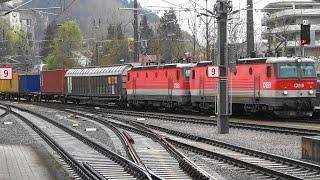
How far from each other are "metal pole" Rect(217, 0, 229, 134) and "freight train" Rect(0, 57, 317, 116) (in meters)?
0.47

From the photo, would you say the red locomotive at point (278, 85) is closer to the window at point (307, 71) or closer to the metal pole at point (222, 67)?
the window at point (307, 71)

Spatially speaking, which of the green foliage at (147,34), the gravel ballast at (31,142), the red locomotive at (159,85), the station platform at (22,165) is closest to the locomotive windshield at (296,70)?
the red locomotive at (159,85)

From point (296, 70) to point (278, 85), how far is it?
1467mm

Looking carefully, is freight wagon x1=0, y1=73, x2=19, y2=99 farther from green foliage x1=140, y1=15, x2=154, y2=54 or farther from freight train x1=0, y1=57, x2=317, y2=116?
green foliage x1=140, y1=15, x2=154, y2=54

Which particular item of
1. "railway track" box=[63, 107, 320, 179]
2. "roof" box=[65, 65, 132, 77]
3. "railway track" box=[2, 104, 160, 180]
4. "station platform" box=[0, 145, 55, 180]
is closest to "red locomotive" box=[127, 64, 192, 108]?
"roof" box=[65, 65, 132, 77]

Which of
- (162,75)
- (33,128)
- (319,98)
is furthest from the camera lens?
(162,75)

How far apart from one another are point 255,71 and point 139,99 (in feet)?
48.0

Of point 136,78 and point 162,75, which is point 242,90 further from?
point 136,78

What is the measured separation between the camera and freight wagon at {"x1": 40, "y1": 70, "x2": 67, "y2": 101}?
5612 cm

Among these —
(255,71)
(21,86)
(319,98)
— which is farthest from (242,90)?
(21,86)

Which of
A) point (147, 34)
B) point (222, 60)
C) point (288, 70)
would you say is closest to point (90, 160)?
point (222, 60)

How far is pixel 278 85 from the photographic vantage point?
27219 millimetres

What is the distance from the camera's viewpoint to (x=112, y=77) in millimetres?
45031

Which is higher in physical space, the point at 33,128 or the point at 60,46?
the point at 60,46
